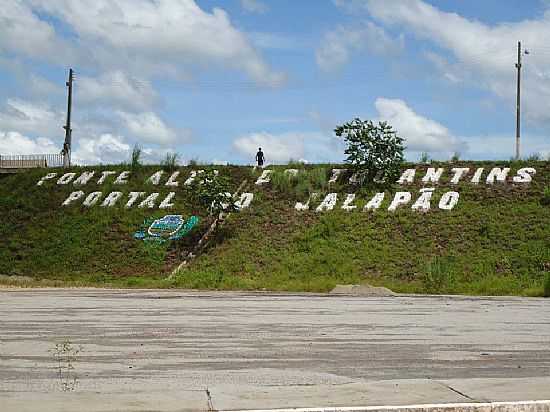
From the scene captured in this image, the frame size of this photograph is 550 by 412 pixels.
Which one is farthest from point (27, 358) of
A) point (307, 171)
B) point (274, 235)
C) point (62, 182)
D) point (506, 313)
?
point (62, 182)

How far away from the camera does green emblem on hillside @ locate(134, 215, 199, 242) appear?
1748 inches

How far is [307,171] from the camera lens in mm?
49719

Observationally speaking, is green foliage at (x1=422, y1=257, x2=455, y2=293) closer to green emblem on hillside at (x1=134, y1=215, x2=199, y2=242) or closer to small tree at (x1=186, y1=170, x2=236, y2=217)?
small tree at (x1=186, y1=170, x2=236, y2=217)

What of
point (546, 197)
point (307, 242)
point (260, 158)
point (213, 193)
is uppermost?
point (260, 158)

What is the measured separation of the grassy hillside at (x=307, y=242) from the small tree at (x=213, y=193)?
4.54 feet

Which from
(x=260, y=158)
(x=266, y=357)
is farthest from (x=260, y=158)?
(x=266, y=357)

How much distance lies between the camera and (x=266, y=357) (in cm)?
1155

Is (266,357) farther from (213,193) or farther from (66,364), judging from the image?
(213,193)

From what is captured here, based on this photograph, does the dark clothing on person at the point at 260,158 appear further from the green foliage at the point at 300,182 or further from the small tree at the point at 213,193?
the small tree at the point at 213,193

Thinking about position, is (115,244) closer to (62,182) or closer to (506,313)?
(62,182)

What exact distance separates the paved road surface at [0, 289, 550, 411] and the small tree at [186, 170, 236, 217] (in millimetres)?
A: 22114

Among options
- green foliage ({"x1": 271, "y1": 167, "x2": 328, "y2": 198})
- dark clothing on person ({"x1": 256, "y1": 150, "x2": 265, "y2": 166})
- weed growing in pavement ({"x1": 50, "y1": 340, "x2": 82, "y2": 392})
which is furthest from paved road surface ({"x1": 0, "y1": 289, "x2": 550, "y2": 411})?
dark clothing on person ({"x1": 256, "y1": 150, "x2": 265, "y2": 166})

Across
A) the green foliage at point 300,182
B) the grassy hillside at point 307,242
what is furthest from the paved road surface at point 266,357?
the green foliage at point 300,182

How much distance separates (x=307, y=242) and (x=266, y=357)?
29.8 m
